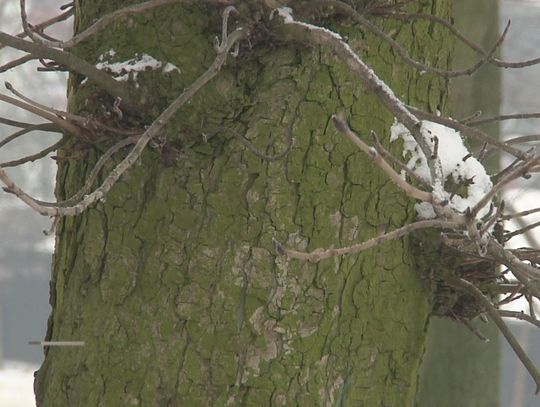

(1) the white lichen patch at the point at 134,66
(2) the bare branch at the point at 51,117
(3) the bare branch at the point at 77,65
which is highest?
(1) the white lichen patch at the point at 134,66

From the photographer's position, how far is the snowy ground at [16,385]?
9.34m

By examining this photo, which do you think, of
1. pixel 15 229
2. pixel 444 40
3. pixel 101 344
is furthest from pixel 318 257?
pixel 15 229

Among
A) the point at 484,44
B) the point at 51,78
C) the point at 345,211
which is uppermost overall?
the point at 51,78

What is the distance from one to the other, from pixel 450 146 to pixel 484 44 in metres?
3.52

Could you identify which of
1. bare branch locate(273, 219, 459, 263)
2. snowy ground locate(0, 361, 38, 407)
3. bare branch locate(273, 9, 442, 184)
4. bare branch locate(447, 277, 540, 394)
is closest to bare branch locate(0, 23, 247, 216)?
bare branch locate(273, 9, 442, 184)

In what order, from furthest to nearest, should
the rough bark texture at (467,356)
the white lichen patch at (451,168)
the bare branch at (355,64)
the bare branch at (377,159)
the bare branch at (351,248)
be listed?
1. the rough bark texture at (467,356)
2. the white lichen patch at (451,168)
3. the bare branch at (355,64)
4. the bare branch at (351,248)
5. the bare branch at (377,159)

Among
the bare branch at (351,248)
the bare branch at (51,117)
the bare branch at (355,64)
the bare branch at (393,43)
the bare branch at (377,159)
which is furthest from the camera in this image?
the bare branch at (393,43)

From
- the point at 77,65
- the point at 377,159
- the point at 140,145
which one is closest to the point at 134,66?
the point at 77,65

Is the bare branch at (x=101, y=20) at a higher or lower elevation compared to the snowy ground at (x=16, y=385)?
higher

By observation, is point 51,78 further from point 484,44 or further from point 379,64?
point 379,64

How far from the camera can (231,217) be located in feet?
5.19

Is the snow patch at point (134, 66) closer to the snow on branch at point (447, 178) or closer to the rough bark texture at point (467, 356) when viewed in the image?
the snow on branch at point (447, 178)

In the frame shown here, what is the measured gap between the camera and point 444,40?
185 centimetres

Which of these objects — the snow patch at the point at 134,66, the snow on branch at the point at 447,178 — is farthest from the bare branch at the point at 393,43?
the snow patch at the point at 134,66
